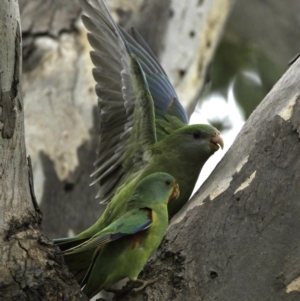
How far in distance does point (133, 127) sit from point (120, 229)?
1.25 metres

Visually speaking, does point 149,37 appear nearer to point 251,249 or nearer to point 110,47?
point 110,47

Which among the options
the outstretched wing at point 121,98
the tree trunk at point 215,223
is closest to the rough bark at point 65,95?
the outstretched wing at point 121,98

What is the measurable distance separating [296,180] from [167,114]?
166 centimetres

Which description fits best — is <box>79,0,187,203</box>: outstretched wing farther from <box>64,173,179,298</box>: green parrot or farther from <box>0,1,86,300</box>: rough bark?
<box>0,1,86,300</box>: rough bark

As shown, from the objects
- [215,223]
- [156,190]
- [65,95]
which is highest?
[215,223]

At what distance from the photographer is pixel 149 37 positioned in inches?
184

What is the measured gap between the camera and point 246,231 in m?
2.21

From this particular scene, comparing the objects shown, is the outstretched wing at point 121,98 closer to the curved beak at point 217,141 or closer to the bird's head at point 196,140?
the bird's head at point 196,140

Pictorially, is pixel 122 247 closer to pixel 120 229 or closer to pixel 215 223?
pixel 120 229

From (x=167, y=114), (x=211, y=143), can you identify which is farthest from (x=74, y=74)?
(x=211, y=143)

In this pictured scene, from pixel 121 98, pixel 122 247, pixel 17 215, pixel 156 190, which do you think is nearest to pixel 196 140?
pixel 121 98

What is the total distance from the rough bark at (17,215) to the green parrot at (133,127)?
0.77m

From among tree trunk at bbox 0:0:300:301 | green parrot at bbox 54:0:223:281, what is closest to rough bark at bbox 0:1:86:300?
tree trunk at bbox 0:0:300:301

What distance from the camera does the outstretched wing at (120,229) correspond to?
236cm
